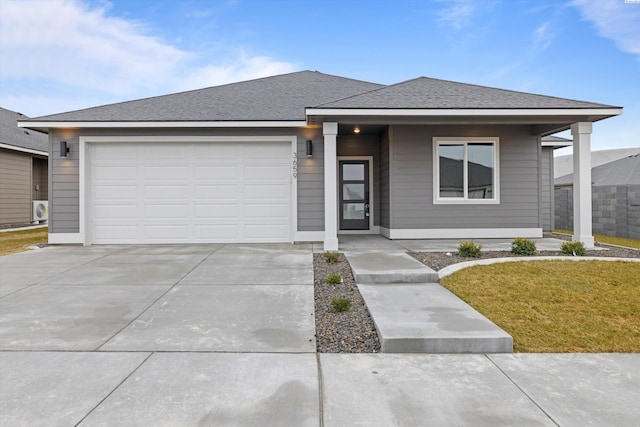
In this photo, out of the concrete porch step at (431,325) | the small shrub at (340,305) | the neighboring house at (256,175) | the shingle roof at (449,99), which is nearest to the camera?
the concrete porch step at (431,325)

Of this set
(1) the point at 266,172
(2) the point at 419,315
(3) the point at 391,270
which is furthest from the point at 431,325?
(1) the point at 266,172

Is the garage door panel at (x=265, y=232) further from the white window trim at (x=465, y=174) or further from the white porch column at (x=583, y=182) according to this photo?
the white porch column at (x=583, y=182)

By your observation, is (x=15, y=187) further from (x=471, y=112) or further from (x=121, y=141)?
(x=471, y=112)

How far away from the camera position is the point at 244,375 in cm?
251

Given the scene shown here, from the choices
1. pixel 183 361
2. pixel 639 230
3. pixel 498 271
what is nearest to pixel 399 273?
pixel 498 271

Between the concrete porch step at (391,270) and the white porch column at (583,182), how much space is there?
4464 millimetres

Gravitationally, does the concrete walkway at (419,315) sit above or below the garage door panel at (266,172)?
below

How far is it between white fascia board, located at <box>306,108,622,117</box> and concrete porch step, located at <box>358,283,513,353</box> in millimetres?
4103

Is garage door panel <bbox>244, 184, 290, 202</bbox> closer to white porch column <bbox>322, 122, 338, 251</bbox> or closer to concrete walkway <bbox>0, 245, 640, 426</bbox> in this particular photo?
white porch column <bbox>322, 122, 338, 251</bbox>

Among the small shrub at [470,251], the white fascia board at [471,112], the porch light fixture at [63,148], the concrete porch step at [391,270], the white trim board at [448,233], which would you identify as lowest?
the concrete porch step at [391,270]

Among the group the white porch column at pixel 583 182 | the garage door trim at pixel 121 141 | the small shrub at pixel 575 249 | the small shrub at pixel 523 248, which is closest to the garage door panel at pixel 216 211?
the garage door trim at pixel 121 141

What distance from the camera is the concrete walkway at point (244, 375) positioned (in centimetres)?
204

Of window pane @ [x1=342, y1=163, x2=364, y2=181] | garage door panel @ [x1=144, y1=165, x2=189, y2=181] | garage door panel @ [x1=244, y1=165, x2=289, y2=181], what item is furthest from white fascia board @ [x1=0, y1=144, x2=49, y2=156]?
window pane @ [x1=342, y1=163, x2=364, y2=181]

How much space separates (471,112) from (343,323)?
5.67 meters
